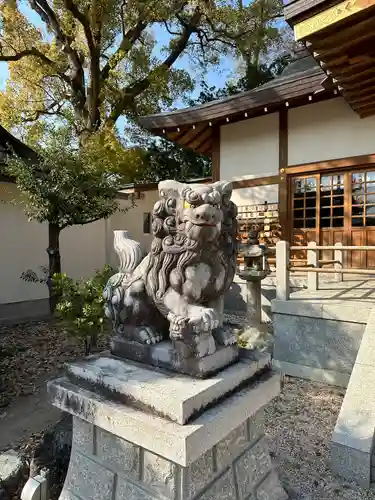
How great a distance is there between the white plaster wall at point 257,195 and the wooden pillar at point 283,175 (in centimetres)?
15

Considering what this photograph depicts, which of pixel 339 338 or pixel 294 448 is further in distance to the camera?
pixel 339 338

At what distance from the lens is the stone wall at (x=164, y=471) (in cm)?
149

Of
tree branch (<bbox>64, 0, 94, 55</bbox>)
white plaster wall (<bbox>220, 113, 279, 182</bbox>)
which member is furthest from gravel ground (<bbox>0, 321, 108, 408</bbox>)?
tree branch (<bbox>64, 0, 94, 55</bbox>)

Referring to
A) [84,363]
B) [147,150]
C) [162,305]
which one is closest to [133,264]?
[162,305]

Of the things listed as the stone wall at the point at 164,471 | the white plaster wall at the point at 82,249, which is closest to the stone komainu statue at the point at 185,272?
the stone wall at the point at 164,471

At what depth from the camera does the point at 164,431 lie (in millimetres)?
1336

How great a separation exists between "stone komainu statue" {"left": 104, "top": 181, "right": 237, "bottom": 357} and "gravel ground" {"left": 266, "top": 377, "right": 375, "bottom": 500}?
1.44 m

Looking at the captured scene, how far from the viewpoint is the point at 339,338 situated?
401 centimetres

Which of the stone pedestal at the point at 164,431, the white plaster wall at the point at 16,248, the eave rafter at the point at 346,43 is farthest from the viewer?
the white plaster wall at the point at 16,248

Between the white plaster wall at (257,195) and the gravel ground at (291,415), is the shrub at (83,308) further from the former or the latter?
the white plaster wall at (257,195)

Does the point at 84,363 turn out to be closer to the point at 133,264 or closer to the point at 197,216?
the point at 133,264

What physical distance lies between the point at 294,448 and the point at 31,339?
187 inches

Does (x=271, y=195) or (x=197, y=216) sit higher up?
(x=271, y=195)

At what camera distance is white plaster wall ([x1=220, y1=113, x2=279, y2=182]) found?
24.8ft
